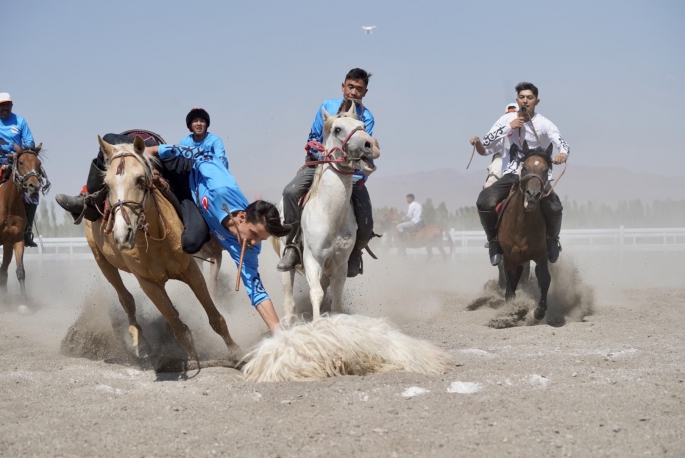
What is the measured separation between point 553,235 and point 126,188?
17.0 ft

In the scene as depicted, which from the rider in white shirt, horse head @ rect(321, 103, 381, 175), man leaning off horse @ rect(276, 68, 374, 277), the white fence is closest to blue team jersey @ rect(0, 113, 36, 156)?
man leaning off horse @ rect(276, 68, 374, 277)

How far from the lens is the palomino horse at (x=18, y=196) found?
10.4 meters

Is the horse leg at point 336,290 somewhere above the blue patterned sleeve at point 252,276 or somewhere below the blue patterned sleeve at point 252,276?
below

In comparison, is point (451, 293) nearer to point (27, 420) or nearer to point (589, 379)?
point (589, 379)

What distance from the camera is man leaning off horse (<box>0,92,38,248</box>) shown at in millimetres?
11094

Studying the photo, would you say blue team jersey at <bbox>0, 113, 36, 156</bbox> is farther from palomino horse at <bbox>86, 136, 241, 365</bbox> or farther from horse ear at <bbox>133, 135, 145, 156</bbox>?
horse ear at <bbox>133, 135, 145, 156</bbox>

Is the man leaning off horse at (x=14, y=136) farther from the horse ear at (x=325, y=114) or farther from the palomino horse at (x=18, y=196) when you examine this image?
the horse ear at (x=325, y=114)

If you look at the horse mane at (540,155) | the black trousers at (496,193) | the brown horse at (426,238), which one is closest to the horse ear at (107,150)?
the horse mane at (540,155)

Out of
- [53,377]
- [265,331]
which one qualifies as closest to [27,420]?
[53,377]

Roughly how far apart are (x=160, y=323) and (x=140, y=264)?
2158 millimetres

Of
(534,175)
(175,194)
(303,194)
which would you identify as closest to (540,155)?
(534,175)

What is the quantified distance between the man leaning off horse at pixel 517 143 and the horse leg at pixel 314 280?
2676 mm

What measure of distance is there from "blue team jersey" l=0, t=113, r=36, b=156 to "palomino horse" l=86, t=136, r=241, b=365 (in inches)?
226

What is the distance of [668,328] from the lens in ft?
24.5
